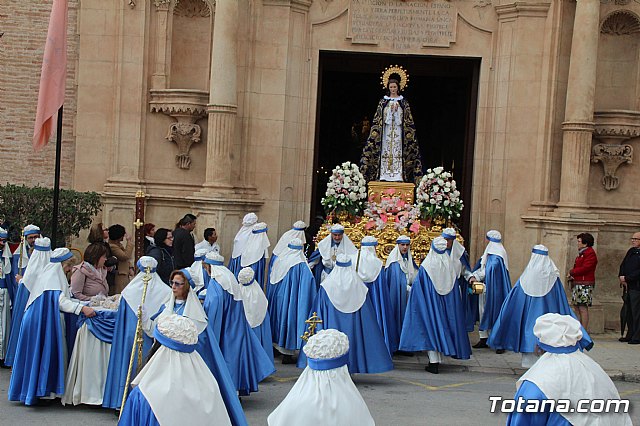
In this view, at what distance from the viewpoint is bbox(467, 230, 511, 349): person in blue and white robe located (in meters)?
14.6

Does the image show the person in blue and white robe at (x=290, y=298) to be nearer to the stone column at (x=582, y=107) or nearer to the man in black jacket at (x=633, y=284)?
the man in black jacket at (x=633, y=284)

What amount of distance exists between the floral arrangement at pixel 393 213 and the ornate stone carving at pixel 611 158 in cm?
325

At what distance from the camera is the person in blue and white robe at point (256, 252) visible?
15.0 meters

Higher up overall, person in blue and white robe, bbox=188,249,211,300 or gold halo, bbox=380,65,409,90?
gold halo, bbox=380,65,409,90

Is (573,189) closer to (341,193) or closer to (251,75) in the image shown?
(341,193)

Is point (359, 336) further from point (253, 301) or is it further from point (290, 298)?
point (290, 298)

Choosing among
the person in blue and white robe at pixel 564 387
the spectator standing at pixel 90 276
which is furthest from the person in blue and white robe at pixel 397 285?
the person in blue and white robe at pixel 564 387

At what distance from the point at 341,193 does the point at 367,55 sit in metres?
2.99

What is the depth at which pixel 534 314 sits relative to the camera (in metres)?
13.2

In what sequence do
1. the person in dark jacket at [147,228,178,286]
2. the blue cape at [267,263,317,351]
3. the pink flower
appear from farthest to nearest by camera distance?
the pink flower, the blue cape at [267,263,317,351], the person in dark jacket at [147,228,178,286]

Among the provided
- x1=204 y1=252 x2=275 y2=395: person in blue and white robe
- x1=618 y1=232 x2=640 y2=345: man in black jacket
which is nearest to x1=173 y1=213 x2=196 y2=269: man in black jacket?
x1=204 y1=252 x2=275 y2=395: person in blue and white robe

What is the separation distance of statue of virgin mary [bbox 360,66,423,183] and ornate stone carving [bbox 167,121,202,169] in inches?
120

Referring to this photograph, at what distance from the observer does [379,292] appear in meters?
13.4

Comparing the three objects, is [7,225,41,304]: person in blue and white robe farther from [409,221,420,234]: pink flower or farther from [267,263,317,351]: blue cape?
[409,221,420,234]: pink flower
